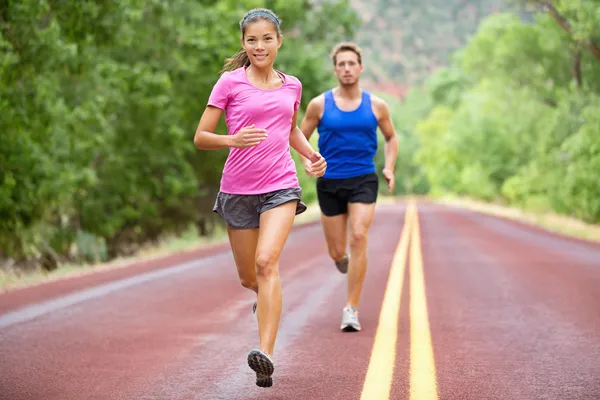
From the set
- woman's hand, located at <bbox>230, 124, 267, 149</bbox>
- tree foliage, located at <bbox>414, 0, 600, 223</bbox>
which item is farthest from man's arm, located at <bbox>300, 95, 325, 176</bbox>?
tree foliage, located at <bbox>414, 0, 600, 223</bbox>

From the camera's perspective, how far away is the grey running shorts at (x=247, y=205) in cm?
484

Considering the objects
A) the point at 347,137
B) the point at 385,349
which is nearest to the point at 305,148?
the point at 385,349

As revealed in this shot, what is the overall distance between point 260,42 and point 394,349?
2.40m

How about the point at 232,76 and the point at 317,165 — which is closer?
the point at 232,76

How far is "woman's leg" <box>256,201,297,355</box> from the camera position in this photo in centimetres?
470

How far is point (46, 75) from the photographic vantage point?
12781 millimetres

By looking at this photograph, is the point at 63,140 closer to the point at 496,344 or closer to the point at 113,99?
the point at 113,99

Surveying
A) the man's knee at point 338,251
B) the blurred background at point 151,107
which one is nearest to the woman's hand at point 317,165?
the man's knee at point 338,251

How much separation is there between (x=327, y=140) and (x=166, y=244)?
1351 cm

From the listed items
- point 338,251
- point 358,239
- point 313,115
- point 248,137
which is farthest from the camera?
point 338,251

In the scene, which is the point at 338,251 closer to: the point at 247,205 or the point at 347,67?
the point at 347,67

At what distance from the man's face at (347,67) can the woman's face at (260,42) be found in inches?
81.2

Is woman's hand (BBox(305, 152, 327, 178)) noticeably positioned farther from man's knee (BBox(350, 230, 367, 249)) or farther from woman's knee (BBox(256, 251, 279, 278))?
man's knee (BBox(350, 230, 367, 249))

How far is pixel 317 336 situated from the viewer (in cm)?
649
